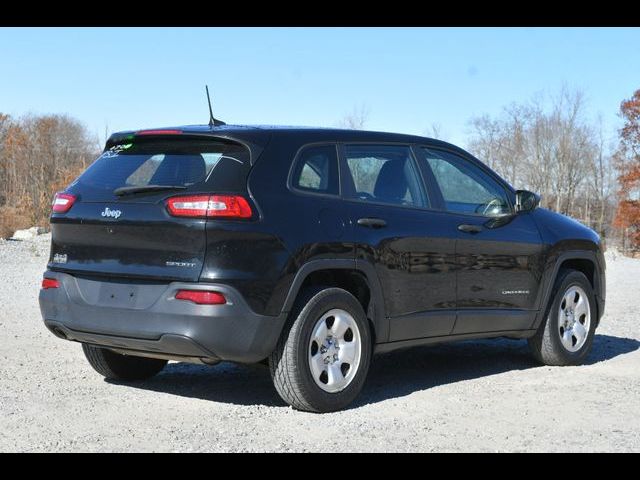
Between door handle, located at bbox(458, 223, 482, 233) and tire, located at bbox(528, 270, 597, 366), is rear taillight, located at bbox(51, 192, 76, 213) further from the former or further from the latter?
tire, located at bbox(528, 270, 597, 366)

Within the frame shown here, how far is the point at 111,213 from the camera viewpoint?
5816 millimetres

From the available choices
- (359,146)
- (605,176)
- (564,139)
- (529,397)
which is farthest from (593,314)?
(605,176)

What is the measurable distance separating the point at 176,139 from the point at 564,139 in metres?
47.2

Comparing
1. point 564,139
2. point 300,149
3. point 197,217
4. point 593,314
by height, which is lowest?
point 593,314

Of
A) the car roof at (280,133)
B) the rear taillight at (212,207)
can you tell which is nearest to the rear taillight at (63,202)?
the car roof at (280,133)

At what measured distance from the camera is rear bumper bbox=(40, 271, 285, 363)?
17.9ft

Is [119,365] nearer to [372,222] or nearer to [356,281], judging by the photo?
[356,281]

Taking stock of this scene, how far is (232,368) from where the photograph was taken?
7.66 m

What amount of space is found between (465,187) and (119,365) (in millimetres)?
2881

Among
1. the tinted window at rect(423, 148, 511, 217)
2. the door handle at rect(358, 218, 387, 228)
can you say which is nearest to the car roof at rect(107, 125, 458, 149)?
the tinted window at rect(423, 148, 511, 217)

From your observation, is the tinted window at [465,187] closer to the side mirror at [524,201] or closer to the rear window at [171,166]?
the side mirror at [524,201]

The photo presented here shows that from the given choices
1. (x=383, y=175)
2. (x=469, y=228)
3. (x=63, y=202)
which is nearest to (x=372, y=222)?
(x=383, y=175)

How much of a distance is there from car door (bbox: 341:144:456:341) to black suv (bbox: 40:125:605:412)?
0.04ft

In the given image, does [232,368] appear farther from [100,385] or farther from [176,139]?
[176,139]
